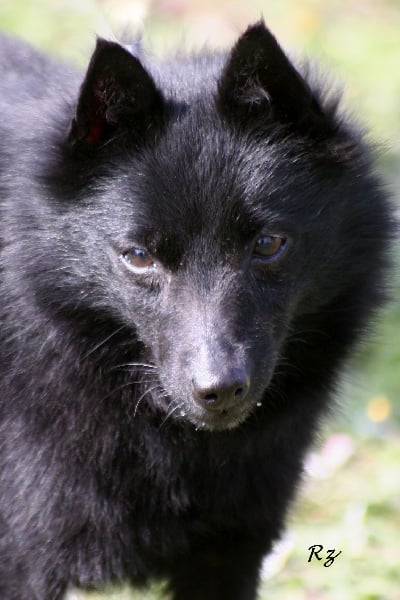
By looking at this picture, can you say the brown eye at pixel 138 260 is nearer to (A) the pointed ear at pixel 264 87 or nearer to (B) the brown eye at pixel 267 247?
(B) the brown eye at pixel 267 247

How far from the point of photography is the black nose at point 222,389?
3.13m

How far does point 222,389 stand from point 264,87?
3.10 ft

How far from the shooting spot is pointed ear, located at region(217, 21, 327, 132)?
3.25 metres

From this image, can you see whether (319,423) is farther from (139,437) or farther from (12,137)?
(12,137)

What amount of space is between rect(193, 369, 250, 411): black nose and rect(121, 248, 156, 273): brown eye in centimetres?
42

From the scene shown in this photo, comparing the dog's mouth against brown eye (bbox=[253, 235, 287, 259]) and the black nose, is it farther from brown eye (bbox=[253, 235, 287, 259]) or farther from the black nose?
brown eye (bbox=[253, 235, 287, 259])

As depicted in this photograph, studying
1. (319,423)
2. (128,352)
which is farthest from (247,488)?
(128,352)

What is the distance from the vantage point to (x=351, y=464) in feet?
18.0

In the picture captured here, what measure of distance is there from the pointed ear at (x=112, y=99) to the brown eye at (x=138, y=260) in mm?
364

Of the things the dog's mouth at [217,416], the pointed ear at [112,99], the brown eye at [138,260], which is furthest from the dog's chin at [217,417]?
the pointed ear at [112,99]

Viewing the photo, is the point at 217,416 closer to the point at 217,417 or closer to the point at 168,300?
the point at 217,417

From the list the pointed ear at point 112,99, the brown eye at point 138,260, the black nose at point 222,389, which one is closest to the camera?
the black nose at point 222,389

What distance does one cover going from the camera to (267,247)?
3404mm

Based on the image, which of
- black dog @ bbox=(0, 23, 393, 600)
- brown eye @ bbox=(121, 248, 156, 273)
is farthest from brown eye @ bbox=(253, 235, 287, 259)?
brown eye @ bbox=(121, 248, 156, 273)
